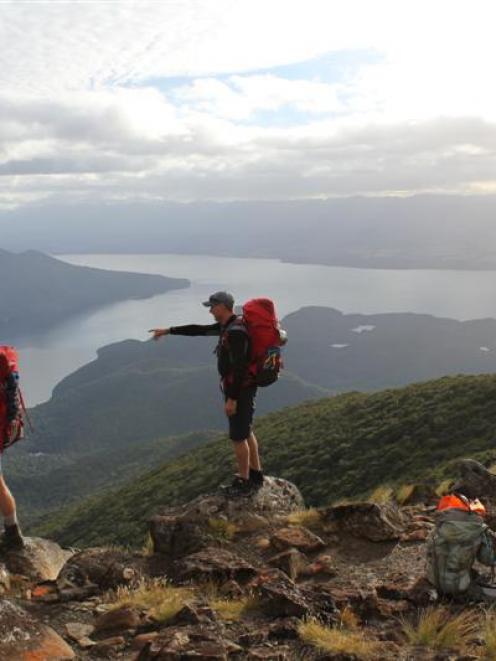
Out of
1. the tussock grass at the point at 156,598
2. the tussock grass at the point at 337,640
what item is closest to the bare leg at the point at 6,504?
the tussock grass at the point at 156,598

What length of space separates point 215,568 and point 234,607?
1107mm

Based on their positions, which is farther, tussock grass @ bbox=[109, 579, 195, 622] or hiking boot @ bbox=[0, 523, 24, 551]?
hiking boot @ bbox=[0, 523, 24, 551]

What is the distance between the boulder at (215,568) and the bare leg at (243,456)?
1778 mm

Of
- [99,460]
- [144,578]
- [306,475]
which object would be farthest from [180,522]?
[99,460]

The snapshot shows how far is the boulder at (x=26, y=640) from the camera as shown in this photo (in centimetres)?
496

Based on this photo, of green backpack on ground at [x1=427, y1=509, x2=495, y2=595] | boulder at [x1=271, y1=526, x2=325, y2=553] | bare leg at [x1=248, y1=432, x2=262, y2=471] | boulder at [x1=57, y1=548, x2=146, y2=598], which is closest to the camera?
green backpack on ground at [x1=427, y1=509, x2=495, y2=595]

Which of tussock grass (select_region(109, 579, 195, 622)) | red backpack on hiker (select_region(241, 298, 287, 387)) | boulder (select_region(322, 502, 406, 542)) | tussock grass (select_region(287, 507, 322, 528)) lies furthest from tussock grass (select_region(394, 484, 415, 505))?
tussock grass (select_region(109, 579, 195, 622))

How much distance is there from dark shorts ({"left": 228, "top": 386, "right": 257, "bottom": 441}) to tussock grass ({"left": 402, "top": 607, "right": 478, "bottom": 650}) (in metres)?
3.77

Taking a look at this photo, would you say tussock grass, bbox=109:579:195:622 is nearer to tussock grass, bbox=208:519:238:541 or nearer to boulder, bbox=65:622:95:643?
boulder, bbox=65:622:95:643

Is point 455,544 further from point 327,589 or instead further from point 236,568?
point 236,568

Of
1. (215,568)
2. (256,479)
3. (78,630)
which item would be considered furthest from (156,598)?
(256,479)

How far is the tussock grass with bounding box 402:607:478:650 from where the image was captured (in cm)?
509

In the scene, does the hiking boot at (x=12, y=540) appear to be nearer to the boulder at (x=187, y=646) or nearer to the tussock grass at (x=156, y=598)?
the tussock grass at (x=156, y=598)

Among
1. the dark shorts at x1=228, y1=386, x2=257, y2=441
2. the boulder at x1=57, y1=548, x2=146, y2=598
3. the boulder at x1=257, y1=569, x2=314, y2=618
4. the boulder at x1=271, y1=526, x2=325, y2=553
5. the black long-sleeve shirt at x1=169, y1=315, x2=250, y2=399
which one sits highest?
the black long-sleeve shirt at x1=169, y1=315, x2=250, y2=399
